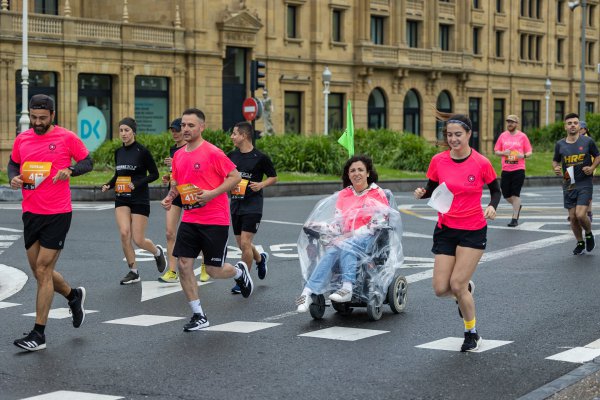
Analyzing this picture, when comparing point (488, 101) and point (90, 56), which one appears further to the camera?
point (488, 101)

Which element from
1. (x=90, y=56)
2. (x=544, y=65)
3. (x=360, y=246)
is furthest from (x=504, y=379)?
(x=544, y=65)

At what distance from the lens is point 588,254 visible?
15.0 meters

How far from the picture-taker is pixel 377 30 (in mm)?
57188

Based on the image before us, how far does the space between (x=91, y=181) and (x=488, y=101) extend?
39.8m

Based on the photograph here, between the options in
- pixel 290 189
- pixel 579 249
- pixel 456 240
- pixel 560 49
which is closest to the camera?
pixel 456 240

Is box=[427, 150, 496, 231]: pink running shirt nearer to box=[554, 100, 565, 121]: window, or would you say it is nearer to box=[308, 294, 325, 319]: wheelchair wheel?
box=[308, 294, 325, 319]: wheelchair wheel

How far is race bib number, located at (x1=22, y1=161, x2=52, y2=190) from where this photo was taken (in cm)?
877

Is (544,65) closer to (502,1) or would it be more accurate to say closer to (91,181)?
(502,1)

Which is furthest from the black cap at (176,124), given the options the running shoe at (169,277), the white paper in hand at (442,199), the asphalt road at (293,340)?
the white paper in hand at (442,199)

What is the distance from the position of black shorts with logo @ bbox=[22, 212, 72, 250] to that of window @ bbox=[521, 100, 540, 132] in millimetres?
61220

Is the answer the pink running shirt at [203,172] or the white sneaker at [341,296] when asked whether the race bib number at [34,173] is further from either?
the white sneaker at [341,296]

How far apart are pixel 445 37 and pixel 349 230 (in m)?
53.6

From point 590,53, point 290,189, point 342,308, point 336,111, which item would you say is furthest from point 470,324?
point 590,53

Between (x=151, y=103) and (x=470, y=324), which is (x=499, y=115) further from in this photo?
(x=470, y=324)
